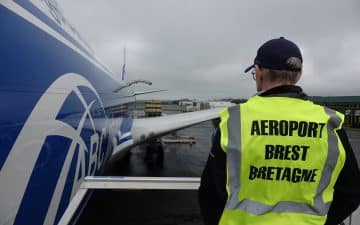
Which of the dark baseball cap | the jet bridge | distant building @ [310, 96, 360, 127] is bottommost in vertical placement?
the jet bridge

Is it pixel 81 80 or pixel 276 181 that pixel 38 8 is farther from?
pixel 276 181

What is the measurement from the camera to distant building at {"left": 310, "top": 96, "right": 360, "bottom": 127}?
39.3 m

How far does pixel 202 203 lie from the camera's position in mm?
1781

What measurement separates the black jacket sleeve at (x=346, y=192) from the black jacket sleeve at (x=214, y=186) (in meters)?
0.55

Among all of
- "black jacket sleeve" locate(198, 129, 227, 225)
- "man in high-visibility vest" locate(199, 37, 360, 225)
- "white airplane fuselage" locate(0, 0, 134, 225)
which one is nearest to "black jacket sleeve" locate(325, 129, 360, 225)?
"man in high-visibility vest" locate(199, 37, 360, 225)

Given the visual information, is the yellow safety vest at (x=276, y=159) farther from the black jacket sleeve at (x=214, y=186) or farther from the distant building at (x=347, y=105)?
the distant building at (x=347, y=105)

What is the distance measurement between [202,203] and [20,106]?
124cm

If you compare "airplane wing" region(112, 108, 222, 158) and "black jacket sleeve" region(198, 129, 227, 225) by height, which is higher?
"airplane wing" region(112, 108, 222, 158)

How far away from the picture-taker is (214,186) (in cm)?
171

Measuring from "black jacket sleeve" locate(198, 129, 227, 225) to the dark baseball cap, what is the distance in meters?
0.40

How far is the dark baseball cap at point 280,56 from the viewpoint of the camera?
1.73 meters

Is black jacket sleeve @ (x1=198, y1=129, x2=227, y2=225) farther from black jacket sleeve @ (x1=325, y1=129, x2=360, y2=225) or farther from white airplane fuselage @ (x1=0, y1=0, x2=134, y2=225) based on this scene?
white airplane fuselage @ (x1=0, y1=0, x2=134, y2=225)

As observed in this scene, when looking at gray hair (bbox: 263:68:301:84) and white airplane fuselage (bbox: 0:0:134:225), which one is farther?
white airplane fuselage (bbox: 0:0:134:225)

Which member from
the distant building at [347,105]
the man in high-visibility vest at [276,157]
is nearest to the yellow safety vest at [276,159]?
the man in high-visibility vest at [276,157]
